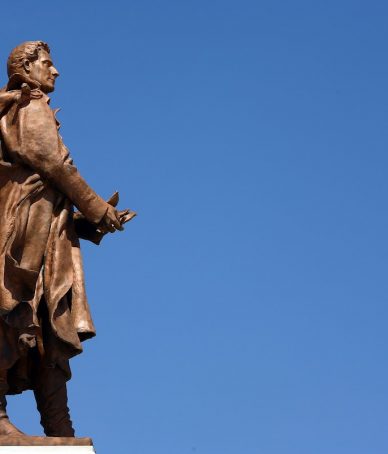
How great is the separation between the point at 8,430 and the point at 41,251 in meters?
1.54

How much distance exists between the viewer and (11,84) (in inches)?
478

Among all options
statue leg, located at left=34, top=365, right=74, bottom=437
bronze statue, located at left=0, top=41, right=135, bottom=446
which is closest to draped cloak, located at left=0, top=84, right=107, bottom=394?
bronze statue, located at left=0, top=41, right=135, bottom=446

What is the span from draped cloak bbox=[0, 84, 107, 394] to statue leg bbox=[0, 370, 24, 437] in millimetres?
137

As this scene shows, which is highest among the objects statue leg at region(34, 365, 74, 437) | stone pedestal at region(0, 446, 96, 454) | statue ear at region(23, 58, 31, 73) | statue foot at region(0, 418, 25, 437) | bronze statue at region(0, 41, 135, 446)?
statue ear at region(23, 58, 31, 73)

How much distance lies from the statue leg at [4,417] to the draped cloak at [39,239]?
0.14 metres

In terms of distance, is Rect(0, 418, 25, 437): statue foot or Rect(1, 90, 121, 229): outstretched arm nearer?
Rect(0, 418, 25, 437): statue foot

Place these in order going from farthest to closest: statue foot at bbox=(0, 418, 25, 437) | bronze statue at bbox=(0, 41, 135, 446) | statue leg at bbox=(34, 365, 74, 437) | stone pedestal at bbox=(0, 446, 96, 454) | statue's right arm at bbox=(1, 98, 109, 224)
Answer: statue's right arm at bbox=(1, 98, 109, 224) → statue leg at bbox=(34, 365, 74, 437) → bronze statue at bbox=(0, 41, 135, 446) → statue foot at bbox=(0, 418, 25, 437) → stone pedestal at bbox=(0, 446, 96, 454)

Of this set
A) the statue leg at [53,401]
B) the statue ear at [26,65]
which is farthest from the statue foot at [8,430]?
the statue ear at [26,65]

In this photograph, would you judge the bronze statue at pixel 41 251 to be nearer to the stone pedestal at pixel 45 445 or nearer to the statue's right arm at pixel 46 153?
the statue's right arm at pixel 46 153

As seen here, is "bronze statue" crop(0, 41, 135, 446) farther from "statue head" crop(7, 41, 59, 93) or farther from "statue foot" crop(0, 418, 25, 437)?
"statue head" crop(7, 41, 59, 93)

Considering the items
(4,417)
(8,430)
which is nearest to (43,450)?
(8,430)

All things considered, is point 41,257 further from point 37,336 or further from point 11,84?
point 11,84

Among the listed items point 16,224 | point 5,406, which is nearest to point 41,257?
point 16,224

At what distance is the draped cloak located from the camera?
11117 mm
